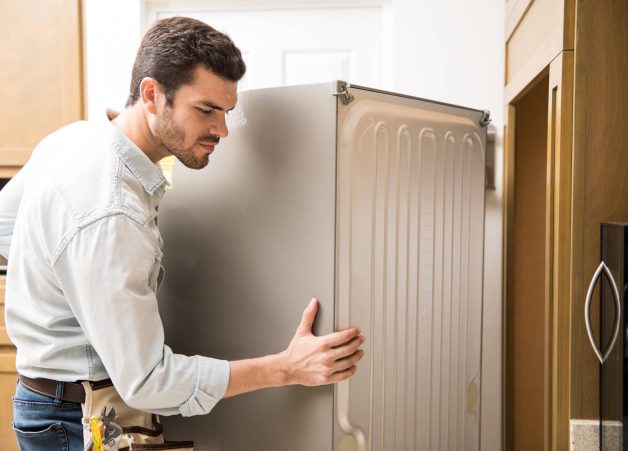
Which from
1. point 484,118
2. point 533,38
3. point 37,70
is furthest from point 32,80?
point 533,38

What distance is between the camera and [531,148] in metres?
1.96

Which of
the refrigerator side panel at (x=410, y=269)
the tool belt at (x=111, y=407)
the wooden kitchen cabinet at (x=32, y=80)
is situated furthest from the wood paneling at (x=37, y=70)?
the refrigerator side panel at (x=410, y=269)

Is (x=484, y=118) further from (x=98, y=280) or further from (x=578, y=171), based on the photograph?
(x=98, y=280)

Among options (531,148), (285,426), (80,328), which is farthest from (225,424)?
(531,148)

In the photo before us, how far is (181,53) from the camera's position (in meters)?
1.18

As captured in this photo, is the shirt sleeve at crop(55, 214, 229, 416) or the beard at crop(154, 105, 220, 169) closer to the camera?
the shirt sleeve at crop(55, 214, 229, 416)

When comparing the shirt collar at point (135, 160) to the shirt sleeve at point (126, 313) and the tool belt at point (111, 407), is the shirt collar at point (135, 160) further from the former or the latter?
the tool belt at point (111, 407)

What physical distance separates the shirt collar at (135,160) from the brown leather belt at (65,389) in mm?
394

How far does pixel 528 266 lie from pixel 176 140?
3.96ft

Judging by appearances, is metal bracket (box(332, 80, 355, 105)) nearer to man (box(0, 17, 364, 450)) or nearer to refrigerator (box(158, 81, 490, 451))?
refrigerator (box(158, 81, 490, 451))

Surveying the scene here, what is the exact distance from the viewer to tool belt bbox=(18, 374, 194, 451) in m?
1.20

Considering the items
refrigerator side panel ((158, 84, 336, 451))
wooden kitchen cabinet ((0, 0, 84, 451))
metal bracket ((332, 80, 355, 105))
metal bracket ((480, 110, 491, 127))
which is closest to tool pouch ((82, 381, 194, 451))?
refrigerator side panel ((158, 84, 336, 451))

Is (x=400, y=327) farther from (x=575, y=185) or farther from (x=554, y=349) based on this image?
(x=575, y=185)

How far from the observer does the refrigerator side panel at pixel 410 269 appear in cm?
128
